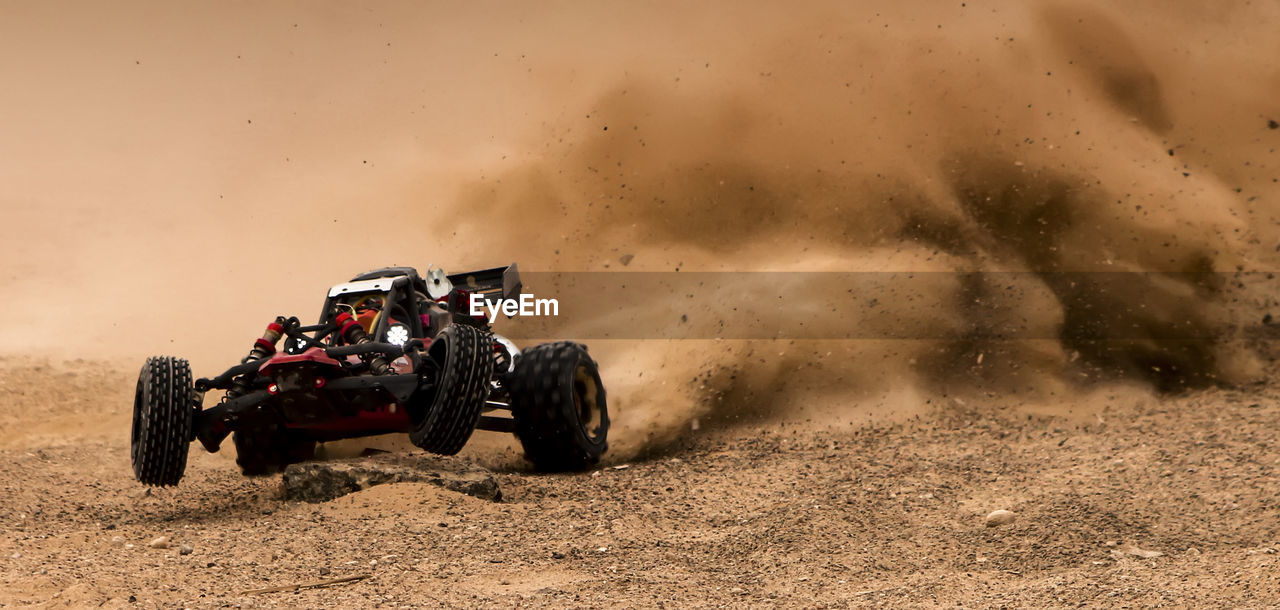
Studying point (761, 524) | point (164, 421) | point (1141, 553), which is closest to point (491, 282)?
point (164, 421)

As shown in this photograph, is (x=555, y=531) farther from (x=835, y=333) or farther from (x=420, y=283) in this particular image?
(x=835, y=333)

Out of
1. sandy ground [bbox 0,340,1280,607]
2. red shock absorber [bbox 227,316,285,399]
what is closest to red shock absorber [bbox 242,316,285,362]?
red shock absorber [bbox 227,316,285,399]

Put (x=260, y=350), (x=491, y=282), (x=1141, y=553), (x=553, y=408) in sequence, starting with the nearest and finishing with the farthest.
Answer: (x=1141, y=553) → (x=260, y=350) → (x=553, y=408) → (x=491, y=282)

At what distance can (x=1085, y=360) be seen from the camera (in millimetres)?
10695

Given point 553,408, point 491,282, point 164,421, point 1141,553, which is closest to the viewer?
point 1141,553

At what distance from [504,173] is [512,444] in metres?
6.00

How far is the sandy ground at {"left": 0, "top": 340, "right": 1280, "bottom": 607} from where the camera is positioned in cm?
581

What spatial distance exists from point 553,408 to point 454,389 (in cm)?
160

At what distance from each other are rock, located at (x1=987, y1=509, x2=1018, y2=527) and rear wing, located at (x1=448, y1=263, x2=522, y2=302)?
4403 mm

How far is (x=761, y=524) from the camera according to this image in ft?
24.4

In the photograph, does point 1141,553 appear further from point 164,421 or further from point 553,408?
point 164,421

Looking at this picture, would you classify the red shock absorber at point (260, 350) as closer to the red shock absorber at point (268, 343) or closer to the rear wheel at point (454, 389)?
the red shock absorber at point (268, 343)

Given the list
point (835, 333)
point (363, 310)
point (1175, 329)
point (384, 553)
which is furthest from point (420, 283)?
point (1175, 329)

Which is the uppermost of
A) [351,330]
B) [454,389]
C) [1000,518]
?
[351,330]
